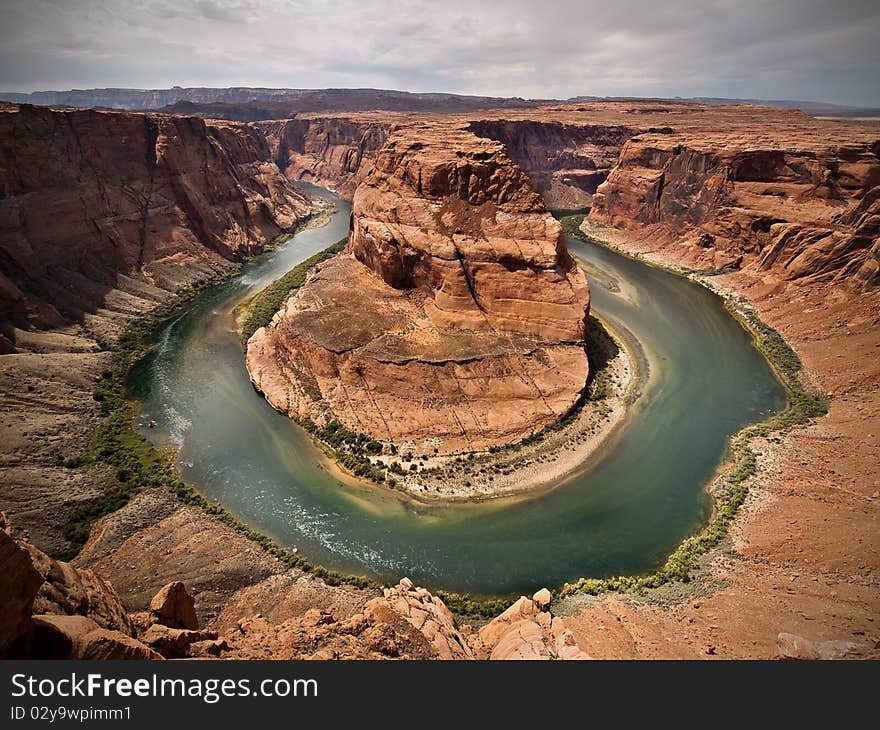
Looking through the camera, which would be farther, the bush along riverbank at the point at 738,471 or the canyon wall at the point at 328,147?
the canyon wall at the point at 328,147

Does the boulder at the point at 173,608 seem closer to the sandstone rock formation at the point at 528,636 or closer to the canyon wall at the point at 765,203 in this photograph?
the sandstone rock formation at the point at 528,636

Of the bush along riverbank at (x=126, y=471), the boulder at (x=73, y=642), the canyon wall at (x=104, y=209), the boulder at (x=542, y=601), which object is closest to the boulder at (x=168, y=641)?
the boulder at (x=73, y=642)

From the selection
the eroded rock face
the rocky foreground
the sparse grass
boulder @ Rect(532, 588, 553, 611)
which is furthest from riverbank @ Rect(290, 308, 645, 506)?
the sparse grass

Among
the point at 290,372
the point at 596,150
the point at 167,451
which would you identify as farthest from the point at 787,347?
the point at 596,150

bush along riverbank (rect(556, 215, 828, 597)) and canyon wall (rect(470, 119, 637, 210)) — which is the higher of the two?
canyon wall (rect(470, 119, 637, 210))

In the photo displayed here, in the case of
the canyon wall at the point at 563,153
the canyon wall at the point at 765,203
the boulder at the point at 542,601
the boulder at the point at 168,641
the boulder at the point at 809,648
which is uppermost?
the canyon wall at the point at 563,153

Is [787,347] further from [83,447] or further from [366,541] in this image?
[83,447]

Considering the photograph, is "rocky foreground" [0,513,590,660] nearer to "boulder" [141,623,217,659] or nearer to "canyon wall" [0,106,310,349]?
"boulder" [141,623,217,659]
